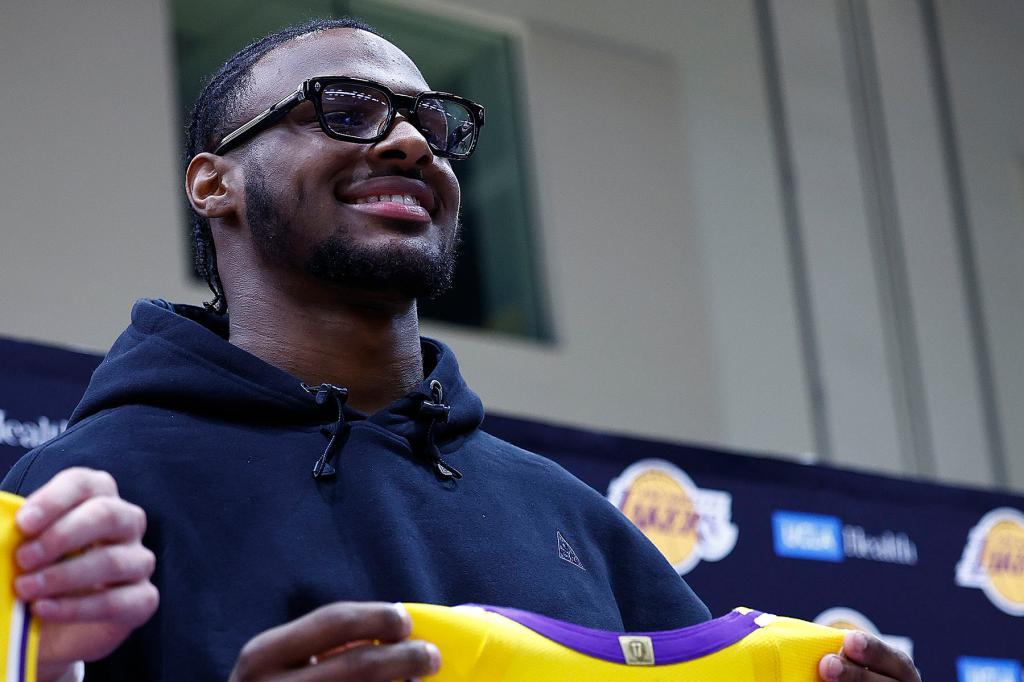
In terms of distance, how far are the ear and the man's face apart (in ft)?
0.12

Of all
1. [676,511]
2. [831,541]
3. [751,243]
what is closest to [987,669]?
[831,541]

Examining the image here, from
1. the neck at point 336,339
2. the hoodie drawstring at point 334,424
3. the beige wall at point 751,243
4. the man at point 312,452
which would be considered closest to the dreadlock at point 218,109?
the man at point 312,452

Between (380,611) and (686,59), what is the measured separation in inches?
234

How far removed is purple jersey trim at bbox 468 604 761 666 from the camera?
1359mm

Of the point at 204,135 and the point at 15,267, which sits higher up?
the point at 15,267

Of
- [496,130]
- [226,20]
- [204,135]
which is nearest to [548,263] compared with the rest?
[496,130]

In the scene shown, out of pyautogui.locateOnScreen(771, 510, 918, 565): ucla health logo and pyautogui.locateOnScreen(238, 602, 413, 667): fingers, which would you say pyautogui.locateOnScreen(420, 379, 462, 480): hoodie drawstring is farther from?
pyautogui.locateOnScreen(771, 510, 918, 565): ucla health logo

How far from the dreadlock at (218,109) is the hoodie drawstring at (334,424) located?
0.35 metres

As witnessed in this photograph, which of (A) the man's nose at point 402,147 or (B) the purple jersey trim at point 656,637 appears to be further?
(A) the man's nose at point 402,147

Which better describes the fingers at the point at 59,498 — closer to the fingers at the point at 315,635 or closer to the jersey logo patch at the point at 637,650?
the fingers at the point at 315,635

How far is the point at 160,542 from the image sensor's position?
1.41 metres

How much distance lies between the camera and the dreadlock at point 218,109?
190 centimetres

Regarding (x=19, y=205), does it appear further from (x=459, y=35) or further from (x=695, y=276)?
(x=695, y=276)

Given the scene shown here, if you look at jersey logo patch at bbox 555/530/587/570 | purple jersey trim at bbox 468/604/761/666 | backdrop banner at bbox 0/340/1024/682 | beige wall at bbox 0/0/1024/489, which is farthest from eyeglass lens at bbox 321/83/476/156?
beige wall at bbox 0/0/1024/489
